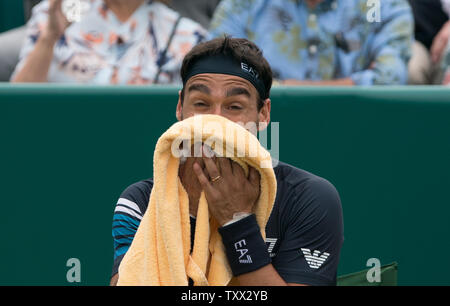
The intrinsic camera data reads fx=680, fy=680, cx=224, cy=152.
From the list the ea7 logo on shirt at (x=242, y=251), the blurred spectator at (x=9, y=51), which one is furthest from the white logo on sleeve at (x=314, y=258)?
the blurred spectator at (x=9, y=51)

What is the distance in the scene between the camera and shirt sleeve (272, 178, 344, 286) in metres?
2.20

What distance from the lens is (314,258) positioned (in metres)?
2.21

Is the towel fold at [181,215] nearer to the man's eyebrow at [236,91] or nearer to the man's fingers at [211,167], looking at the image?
the man's fingers at [211,167]

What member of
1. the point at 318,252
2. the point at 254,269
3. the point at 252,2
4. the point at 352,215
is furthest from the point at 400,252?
the point at 252,2

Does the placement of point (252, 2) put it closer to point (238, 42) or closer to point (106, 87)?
point (106, 87)

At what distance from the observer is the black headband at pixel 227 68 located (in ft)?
7.71

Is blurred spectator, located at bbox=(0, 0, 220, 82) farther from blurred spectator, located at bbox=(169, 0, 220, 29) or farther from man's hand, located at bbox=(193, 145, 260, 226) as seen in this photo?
man's hand, located at bbox=(193, 145, 260, 226)

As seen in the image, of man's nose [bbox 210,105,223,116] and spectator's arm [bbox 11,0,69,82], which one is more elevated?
spectator's arm [bbox 11,0,69,82]

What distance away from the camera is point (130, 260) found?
2.07 m

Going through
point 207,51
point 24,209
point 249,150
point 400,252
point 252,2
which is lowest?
point 400,252

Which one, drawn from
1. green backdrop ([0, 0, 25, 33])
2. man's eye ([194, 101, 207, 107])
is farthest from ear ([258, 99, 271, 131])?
green backdrop ([0, 0, 25, 33])

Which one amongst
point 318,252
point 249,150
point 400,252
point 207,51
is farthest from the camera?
point 400,252

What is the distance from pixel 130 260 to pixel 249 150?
50cm

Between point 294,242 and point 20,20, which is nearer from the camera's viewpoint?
point 294,242
